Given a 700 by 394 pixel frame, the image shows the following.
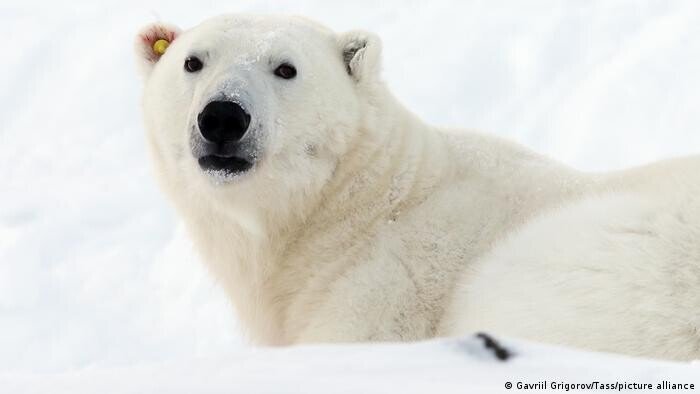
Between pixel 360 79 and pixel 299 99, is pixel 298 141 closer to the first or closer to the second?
pixel 299 99

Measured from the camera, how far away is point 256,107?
305 centimetres

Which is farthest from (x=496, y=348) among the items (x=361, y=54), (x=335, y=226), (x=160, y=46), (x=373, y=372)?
(x=160, y=46)

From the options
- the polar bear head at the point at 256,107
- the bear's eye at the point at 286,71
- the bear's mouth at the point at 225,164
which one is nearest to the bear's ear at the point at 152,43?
the polar bear head at the point at 256,107

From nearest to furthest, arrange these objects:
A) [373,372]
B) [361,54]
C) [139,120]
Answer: [373,372] < [361,54] < [139,120]

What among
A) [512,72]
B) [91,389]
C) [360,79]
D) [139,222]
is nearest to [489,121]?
[512,72]

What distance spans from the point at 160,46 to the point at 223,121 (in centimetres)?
83

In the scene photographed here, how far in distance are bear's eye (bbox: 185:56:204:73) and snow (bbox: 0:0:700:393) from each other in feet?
2.61

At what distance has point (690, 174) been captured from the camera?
298cm

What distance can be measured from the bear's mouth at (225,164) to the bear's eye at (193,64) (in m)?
0.42

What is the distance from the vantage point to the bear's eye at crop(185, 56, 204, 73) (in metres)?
3.31

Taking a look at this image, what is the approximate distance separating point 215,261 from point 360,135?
0.77m

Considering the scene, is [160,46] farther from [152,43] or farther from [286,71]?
[286,71]

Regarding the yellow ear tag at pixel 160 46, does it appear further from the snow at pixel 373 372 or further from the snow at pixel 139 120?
the snow at pixel 373 372

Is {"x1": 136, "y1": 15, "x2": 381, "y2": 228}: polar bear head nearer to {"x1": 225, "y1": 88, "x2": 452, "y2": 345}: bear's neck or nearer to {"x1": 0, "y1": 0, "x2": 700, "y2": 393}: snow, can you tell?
{"x1": 225, "y1": 88, "x2": 452, "y2": 345}: bear's neck
